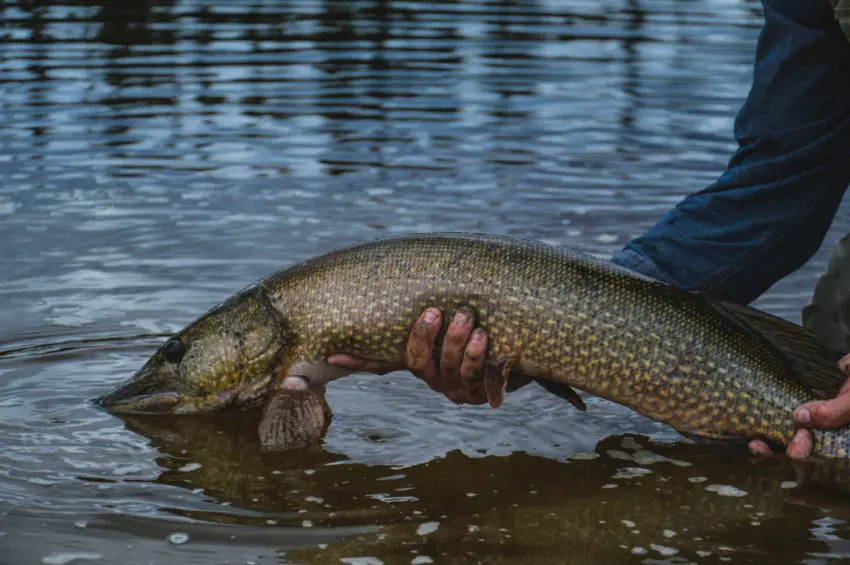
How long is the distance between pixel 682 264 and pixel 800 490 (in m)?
1.03

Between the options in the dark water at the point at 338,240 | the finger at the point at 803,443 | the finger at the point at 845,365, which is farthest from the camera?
the finger at the point at 845,365

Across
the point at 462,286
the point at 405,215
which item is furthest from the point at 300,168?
the point at 462,286

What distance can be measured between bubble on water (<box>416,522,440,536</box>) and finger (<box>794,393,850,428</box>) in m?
1.30

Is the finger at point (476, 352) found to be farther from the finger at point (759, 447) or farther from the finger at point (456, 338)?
the finger at point (759, 447)

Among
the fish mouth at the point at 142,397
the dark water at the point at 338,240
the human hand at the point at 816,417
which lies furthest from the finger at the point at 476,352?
the fish mouth at the point at 142,397

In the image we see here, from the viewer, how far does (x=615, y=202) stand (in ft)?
28.8

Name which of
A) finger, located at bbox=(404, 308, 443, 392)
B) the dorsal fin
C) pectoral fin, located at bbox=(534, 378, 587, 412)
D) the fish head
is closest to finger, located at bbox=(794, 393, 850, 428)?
the dorsal fin

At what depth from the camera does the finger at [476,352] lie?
4520 mm

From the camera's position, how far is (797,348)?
15.0 feet

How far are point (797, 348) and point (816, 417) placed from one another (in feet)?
1.07

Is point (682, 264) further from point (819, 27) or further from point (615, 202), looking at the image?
point (615, 202)

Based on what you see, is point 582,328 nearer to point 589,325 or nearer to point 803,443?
point 589,325

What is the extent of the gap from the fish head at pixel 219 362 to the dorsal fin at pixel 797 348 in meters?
1.65

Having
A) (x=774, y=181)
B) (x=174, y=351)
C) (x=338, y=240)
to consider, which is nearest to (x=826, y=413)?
(x=774, y=181)
